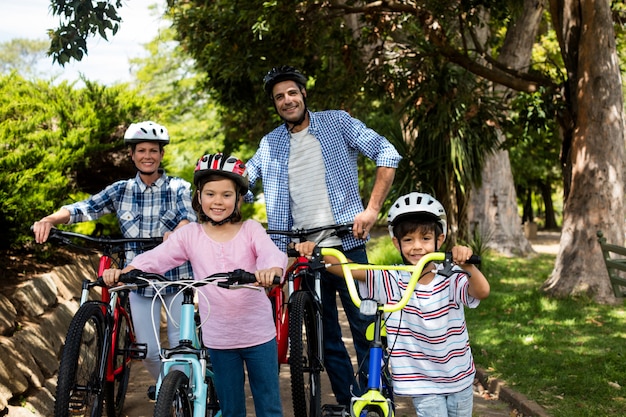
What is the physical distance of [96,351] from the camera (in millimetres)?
4812

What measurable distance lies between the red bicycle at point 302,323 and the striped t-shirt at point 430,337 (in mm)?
824

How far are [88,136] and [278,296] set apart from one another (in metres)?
5.24

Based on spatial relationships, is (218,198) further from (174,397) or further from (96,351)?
(96,351)

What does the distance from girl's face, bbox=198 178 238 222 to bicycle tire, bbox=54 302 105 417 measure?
102cm

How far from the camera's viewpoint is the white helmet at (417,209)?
12.8ft

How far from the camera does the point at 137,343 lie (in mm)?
5320

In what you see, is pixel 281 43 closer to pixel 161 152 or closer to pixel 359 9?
pixel 359 9

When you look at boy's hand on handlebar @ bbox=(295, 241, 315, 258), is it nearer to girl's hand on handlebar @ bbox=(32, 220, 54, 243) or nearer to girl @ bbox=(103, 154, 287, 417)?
girl @ bbox=(103, 154, 287, 417)

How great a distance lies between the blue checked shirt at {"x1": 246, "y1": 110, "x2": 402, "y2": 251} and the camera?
5.18 metres

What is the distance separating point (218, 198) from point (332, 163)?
4.33ft

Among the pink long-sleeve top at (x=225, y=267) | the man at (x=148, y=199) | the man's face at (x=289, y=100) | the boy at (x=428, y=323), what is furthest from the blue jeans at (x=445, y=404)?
the man at (x=148, y=199)

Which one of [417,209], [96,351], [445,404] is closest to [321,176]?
[417,209]

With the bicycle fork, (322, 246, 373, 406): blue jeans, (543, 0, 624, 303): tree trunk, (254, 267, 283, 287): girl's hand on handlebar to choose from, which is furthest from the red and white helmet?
(543, 0, 624, 303): tree trunk

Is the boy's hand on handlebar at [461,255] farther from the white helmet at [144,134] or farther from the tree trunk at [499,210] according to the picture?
the tree trunk at [499,210]
